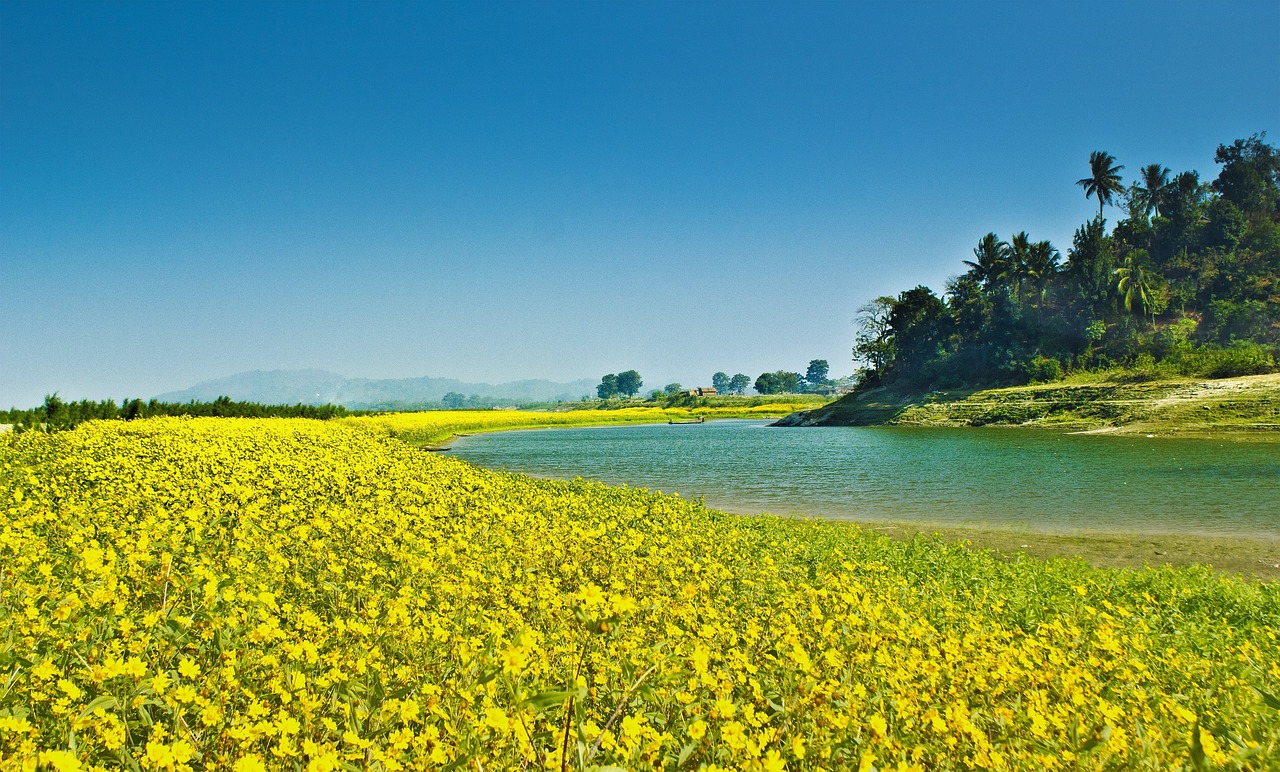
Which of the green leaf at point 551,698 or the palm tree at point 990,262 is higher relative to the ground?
the palm tree at point 990,262

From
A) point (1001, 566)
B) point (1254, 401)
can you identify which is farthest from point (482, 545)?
point (1254, 401)

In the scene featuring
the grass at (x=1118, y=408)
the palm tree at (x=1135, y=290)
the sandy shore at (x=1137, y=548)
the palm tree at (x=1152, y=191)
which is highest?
the palm tree at (x=1152, y=191)

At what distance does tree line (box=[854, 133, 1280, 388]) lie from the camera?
5369 centimetres

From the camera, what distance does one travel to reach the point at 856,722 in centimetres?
356

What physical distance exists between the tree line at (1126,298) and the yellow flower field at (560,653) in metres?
48.5

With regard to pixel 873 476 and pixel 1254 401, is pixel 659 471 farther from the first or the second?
pixel 1254 401

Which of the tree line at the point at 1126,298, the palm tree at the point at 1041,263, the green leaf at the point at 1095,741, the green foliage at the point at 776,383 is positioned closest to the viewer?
the green leaf at the point at 1095,741

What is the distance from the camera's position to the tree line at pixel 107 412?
26.2 m

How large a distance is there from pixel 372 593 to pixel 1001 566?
8.03m

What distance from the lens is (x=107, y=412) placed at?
31.4 m

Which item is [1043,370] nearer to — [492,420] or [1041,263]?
[1041,263]

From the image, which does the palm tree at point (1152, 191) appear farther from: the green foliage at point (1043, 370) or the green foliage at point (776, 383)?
the green foliage at point (776, 383)

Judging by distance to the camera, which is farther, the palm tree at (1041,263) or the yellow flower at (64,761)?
the palm tree at (1041,263)

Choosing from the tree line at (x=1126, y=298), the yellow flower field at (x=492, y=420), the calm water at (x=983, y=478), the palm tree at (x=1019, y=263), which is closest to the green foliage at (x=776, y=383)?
the yellow flower field at (x=492, y=420)
